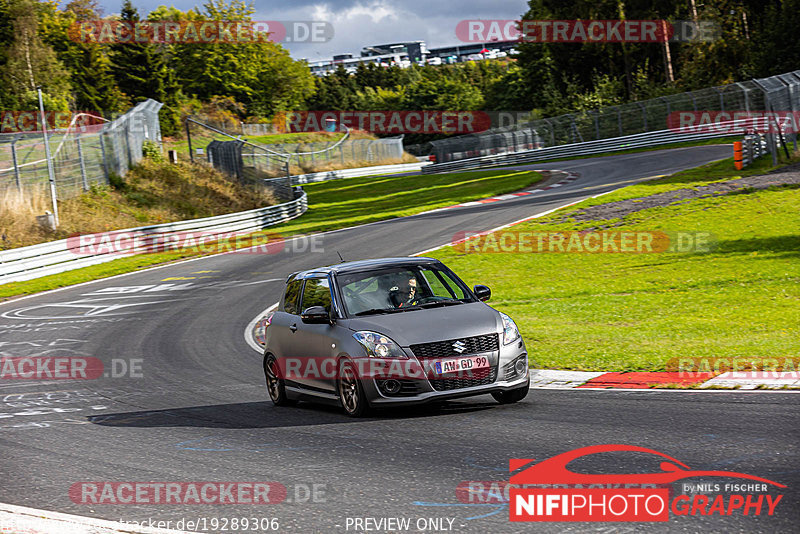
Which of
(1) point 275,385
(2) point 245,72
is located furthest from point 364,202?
(2) point 245,72

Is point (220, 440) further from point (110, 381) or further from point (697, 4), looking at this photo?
point (697, 4)

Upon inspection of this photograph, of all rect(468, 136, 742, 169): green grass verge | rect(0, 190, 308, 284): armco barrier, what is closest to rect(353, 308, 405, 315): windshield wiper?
rect(0, 190, 308, 284): armco barrier

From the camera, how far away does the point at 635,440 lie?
23.6 ft

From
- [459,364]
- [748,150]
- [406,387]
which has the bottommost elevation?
[406,387]

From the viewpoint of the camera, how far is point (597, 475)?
6219 millimetres

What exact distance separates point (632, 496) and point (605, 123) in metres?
59.6

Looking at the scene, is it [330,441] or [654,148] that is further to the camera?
[654,148]

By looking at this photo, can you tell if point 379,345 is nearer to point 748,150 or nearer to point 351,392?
point 351,392

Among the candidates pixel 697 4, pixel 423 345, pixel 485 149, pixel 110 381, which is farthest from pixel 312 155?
pixel 423 345

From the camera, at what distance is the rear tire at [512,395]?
9.34m

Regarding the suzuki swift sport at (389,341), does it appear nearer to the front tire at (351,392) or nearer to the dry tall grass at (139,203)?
the front tire at (351,392)

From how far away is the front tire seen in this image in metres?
9.09

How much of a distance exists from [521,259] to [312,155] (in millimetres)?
51666

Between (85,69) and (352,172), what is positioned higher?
(85,69)
